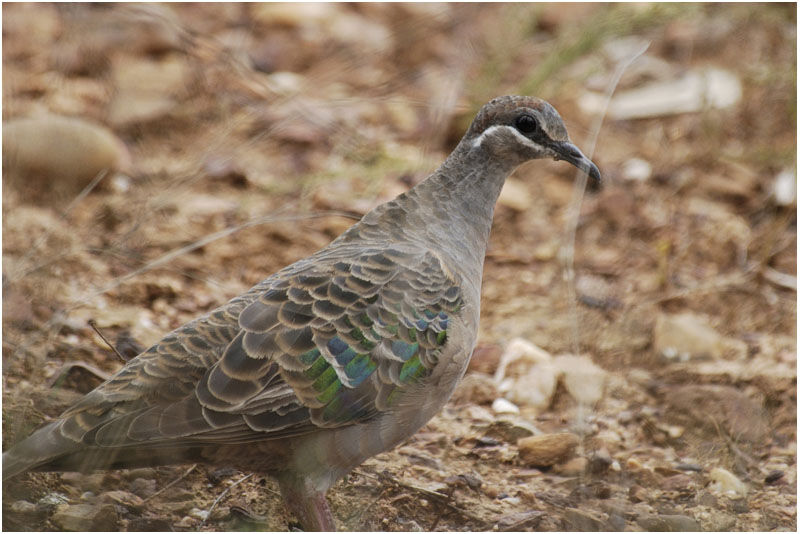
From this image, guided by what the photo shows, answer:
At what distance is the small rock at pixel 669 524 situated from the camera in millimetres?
3762

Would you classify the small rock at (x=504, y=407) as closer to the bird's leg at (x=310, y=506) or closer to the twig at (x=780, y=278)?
the bird's leg at (x=310, y=506)

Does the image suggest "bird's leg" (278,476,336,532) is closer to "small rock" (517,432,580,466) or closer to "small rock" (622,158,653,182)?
"small rock" (517,432,580,466)

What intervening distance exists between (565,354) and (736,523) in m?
1.46

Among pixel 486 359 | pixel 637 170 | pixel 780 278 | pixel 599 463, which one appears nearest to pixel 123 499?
pixel 599 463

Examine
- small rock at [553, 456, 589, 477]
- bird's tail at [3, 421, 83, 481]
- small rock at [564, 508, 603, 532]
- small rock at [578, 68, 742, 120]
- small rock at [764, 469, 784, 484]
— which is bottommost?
bird's tail at [3, 421, 83, 481]

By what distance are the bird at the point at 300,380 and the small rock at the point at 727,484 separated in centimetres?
135

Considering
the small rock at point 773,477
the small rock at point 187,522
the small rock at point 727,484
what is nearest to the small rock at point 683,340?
the small rock at point 773,477

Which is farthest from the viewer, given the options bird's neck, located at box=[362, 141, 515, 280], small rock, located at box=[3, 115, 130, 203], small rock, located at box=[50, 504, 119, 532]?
small rock, located at box=[3, 115, 130, 203]

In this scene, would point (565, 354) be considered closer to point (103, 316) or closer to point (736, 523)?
point (736, 523)

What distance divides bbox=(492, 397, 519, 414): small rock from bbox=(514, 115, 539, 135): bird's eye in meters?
1.45

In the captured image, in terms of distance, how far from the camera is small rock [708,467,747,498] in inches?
162

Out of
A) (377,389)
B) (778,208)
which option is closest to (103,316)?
(377,389)

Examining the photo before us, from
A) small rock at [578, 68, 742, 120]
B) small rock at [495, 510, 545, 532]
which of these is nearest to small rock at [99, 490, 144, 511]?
small rock at [495, 510, 545, 532]

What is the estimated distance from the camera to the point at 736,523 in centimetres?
391
